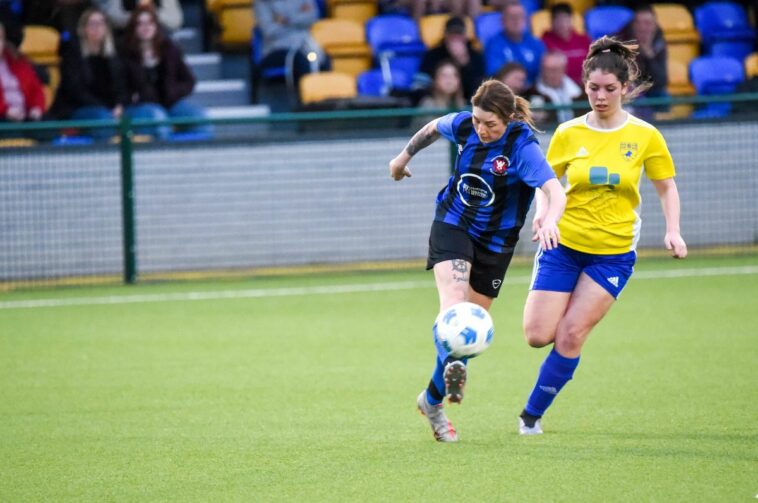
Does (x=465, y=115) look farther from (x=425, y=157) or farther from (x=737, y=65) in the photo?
(x=737, y=65)

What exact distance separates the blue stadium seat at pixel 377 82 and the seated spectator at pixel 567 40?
1.79m

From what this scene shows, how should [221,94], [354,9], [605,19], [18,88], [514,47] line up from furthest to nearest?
1. [605,19]
2. [354,9]
3. [221,94]
4. [514,47]
5. [18,88]

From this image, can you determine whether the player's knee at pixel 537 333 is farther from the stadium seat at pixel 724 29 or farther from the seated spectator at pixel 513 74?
the stadium seat at pixel 724 29

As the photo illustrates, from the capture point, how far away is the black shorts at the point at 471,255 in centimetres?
671

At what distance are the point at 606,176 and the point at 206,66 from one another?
10804 mm

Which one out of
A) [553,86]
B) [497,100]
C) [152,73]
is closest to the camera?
[497,100]

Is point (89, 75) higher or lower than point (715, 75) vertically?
higher

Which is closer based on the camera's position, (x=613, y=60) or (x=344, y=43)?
(x=613, y=60)

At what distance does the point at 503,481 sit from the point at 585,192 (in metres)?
1.82

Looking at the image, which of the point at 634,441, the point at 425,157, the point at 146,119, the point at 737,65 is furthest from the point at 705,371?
the point at 737,65

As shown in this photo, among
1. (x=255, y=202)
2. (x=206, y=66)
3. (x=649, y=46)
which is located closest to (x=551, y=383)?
(x=255, y=202)

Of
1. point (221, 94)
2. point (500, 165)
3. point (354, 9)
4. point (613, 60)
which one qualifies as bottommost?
point (221, 94)

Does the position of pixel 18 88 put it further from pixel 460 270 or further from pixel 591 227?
pixel 591 227

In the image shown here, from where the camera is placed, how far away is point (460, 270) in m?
6.63
